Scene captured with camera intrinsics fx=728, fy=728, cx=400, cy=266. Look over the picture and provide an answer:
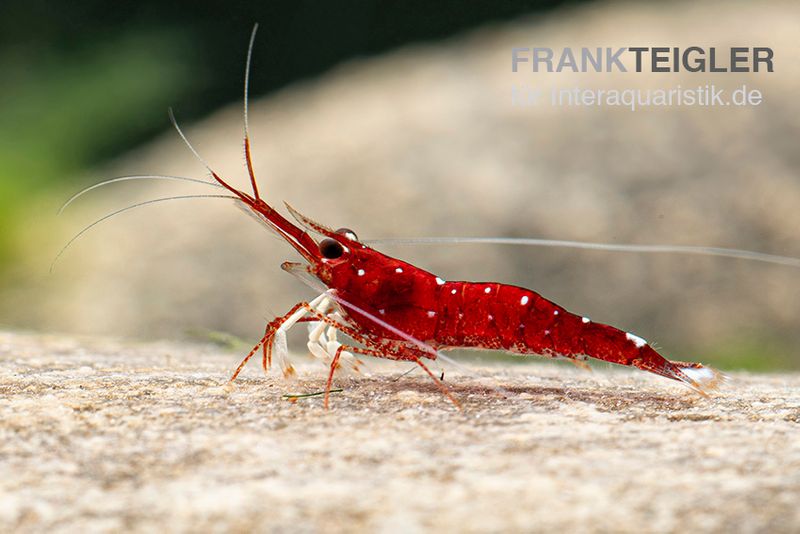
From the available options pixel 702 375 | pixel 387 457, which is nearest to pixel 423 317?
pixel 387 457

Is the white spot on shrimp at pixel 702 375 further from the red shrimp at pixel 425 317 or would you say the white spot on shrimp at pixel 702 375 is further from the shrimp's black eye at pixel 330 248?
the shrimp's black eye at pixel 330 248

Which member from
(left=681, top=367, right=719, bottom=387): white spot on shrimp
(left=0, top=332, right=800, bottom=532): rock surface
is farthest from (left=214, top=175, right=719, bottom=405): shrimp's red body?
(left=0, top=332, right=800, bottom=532): rock surface

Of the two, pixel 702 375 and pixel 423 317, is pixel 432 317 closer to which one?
pixel 423 317

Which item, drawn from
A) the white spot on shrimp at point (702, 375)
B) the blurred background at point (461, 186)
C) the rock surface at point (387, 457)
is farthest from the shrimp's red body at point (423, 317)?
the blurred background at point (461, 186)

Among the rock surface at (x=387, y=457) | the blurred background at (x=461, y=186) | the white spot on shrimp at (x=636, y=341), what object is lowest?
the rock surface at (x=387, y=457)

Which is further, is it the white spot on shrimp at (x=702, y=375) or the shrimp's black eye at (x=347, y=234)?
the shrimp's black eye at (x=347, y=234)

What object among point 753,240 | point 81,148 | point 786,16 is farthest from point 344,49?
point 753,240
